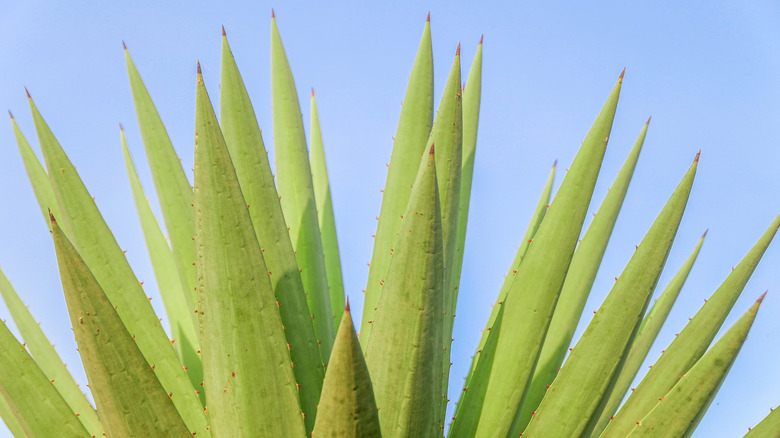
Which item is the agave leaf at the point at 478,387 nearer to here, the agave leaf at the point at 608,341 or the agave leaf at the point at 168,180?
the agave leaf at the point at 608,341

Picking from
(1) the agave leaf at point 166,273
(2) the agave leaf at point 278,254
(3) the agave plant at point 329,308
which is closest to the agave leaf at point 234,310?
(3) the agave plant at point 329,308

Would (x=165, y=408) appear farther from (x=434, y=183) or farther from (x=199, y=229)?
(x=434, y=183)

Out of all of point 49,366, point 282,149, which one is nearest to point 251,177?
point 282,149

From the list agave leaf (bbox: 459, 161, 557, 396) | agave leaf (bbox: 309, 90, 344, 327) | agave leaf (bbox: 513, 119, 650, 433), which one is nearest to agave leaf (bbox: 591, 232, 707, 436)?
agave leaf (bbox: 513, 119, 650, 433)

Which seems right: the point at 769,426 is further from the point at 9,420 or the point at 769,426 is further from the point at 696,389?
the point at 9,420

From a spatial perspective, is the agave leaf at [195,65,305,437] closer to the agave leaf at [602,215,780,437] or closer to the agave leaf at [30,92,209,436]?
the agave leaf at [30,92,209,436]
